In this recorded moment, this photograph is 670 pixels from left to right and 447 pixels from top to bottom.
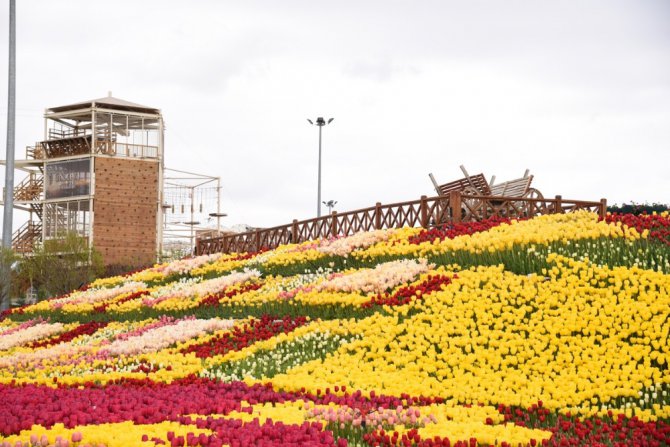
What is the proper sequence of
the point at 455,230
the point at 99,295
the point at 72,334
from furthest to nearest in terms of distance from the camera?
the point at 99,295 → the point at 455,230 → the point at 72,334

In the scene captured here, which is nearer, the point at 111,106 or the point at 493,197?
the point at 493,197

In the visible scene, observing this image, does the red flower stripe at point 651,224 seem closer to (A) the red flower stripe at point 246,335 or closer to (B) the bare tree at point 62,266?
(A) the red flower stripe at point 246,335

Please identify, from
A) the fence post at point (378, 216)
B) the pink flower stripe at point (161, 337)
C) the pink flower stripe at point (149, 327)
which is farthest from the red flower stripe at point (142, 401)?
the fence post at point (378, 216)

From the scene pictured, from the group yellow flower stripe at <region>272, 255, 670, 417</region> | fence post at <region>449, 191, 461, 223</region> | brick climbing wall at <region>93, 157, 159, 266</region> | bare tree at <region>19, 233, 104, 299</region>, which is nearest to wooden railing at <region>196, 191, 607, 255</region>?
fence post at <region>449, 191, 461, 223</region>

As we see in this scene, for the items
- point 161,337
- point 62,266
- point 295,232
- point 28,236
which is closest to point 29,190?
point 28,236

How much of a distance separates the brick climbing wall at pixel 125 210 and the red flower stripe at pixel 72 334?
2862 centimetres

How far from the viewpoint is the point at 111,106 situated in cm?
5081

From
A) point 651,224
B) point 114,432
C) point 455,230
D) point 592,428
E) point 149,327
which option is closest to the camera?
point 114,432

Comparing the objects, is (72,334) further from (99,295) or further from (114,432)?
(114,432)

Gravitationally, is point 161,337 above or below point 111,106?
below

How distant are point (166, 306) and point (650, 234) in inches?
462

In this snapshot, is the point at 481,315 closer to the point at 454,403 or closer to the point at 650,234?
the point at 454,403

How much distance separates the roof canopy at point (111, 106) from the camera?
50344mm

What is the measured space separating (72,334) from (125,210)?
101 feet
